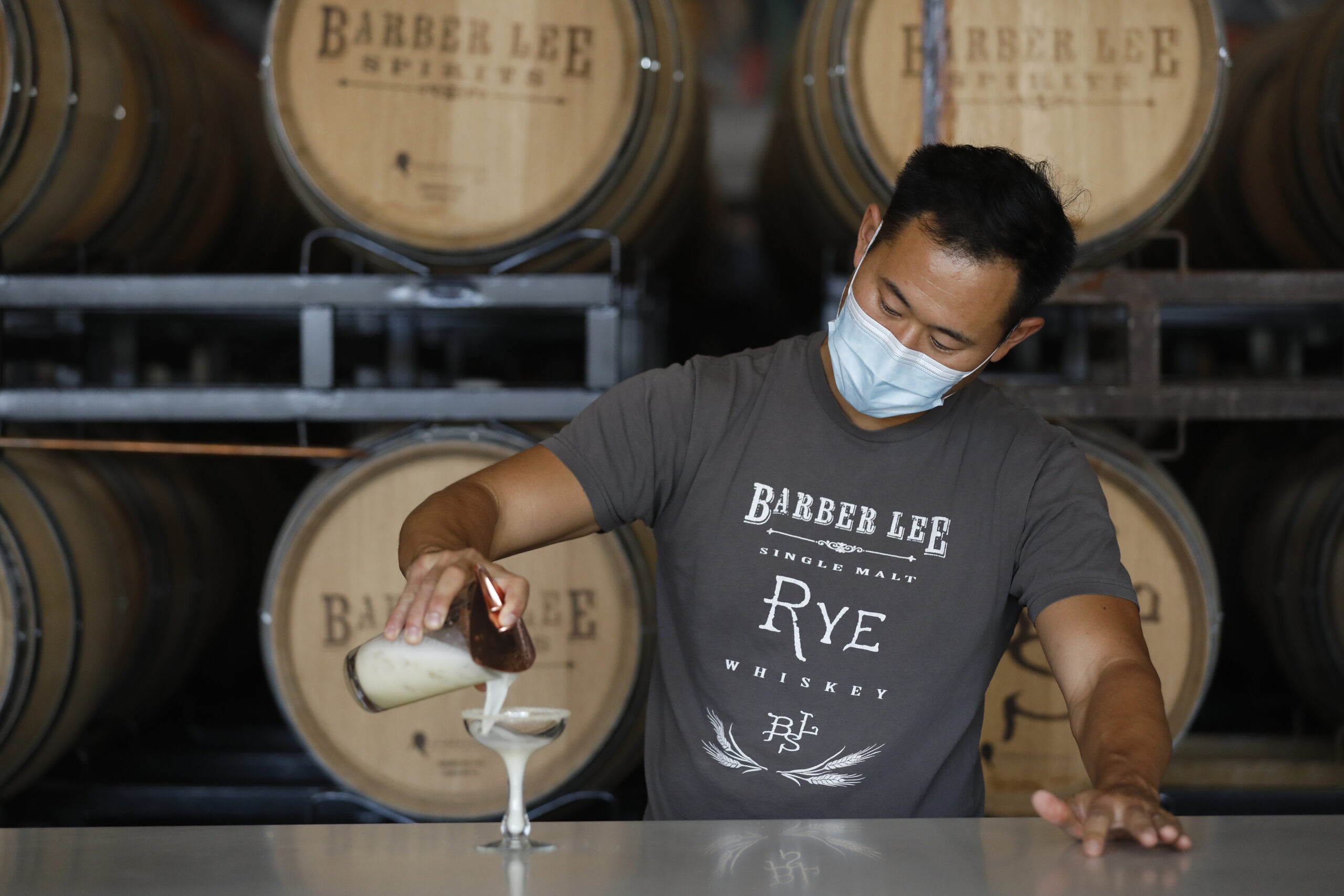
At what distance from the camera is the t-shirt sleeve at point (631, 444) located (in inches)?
68.0

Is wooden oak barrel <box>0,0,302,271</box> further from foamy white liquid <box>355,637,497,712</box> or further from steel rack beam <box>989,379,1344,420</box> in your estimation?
steel rack beam <box>989,379,1344,420</box>

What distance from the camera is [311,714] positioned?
87.4 inches

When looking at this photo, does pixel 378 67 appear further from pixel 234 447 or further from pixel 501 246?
pixel 234 447

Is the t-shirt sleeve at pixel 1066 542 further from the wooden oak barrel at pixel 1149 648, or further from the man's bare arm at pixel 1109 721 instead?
the wooden oak barrel at pixel 1149 648

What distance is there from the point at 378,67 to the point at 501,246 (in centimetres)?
40

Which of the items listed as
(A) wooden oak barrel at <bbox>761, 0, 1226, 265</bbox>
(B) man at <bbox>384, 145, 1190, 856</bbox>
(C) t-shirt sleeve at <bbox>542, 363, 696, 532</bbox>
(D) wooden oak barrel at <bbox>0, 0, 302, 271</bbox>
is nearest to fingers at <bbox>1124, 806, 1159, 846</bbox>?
(B) man at <bbox>384, 145, 1190, 856</bbox>

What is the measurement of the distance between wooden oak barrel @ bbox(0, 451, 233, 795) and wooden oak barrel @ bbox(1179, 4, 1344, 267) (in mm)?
2702

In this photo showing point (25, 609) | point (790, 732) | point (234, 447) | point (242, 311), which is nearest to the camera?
point (790, 732)

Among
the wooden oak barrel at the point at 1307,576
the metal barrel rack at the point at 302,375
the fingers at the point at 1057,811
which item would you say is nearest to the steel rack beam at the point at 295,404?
the metal barrel rack at the point at 302,375

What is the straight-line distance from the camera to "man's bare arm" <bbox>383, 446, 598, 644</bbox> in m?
1.22

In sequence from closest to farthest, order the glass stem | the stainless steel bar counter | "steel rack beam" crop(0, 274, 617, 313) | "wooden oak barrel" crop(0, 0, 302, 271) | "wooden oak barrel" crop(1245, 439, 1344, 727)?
the stainless steel bar counter → the glass stem → "wooden oak barrel" crop(0, 0, 302, 271) → "steel rack beam" crop(0, 274, 617, 313) → "wooden oak barrel" crop(1245, 439, 1344, 727)

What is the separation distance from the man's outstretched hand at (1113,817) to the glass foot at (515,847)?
56 cm

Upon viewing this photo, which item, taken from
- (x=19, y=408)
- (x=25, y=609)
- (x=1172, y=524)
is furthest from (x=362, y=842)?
(x=1172, y=524)

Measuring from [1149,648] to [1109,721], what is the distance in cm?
87
